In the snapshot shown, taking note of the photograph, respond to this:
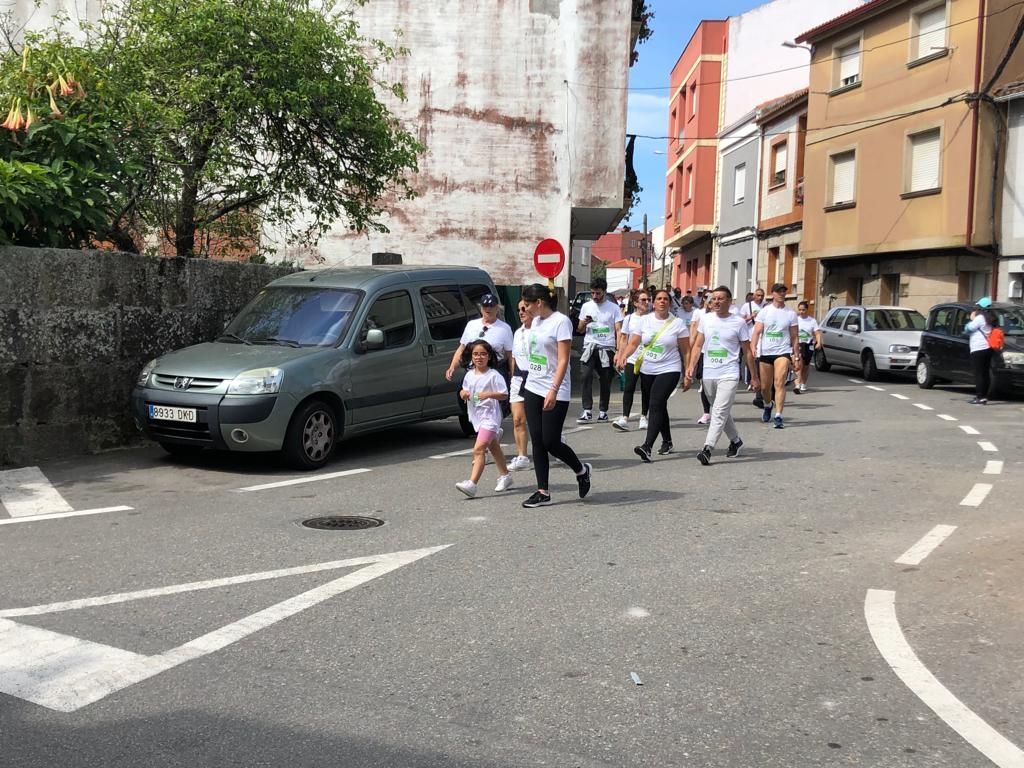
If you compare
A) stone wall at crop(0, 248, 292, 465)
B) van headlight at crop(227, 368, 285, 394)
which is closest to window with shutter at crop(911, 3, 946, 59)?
stone wall at crop(0, 248, 292, 465)

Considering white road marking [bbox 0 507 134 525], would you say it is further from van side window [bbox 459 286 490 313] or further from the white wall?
the white wall

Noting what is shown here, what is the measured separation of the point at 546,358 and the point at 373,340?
265 cm

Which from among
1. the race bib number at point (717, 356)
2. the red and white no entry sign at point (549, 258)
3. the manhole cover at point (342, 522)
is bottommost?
the manhole cover at point (342, 522)

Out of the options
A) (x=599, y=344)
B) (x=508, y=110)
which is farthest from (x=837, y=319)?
(x=599, y=344)

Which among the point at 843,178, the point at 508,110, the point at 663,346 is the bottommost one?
the point at 663,346

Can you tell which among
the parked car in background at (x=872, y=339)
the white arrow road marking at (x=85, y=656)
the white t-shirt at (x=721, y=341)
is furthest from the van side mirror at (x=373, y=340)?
the parked car in background at (x=872, y=339)

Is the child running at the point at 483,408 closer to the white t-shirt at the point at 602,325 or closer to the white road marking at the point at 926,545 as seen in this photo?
the white road marking at the point at 926,545

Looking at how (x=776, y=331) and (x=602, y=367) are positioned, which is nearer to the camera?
(x=602, y=367)

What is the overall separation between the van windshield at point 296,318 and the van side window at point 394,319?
0.23 metres

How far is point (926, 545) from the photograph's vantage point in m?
6.84

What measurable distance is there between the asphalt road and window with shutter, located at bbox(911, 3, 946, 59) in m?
20.8

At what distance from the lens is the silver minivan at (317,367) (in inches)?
370

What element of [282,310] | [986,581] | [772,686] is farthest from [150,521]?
[986,581]

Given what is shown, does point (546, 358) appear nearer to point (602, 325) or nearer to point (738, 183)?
point (602, 325)
